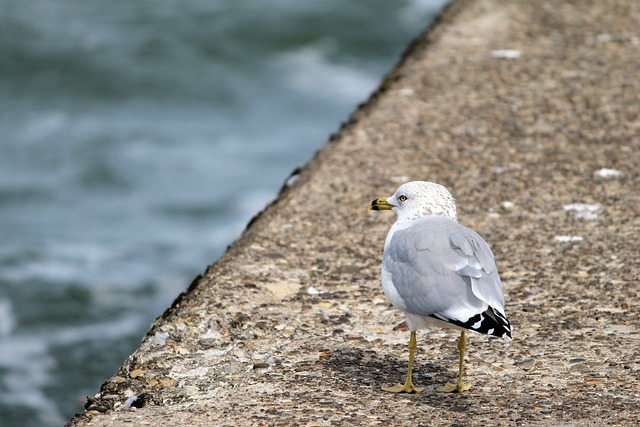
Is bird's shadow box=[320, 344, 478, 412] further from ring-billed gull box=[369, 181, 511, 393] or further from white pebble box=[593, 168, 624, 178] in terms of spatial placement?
white pebble box=[593, 168, 624, 178]

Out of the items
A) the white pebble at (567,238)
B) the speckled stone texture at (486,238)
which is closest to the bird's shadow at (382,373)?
the speckled stone texture at (486,238)

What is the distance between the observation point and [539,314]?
316 centimetres

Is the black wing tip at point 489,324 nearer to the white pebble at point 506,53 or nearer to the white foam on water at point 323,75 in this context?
the white pebble at point 506,53

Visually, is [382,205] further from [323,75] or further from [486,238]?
[323,75]

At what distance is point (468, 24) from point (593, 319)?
3309 mm

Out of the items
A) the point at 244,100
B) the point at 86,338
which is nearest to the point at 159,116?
the point at 244,100

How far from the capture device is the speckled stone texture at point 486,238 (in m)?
2.64

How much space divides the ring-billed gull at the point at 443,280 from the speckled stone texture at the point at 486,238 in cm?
23

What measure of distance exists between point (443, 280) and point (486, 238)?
1.25 meters

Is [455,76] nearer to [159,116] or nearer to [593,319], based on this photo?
[593,319]

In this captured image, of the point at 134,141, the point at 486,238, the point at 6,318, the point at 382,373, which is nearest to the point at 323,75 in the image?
the point at 134,141

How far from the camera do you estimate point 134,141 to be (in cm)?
866

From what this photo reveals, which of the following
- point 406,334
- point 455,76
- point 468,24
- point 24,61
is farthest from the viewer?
point 24,61

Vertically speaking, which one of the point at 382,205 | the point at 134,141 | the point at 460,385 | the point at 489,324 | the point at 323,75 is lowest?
the point at 460,385
